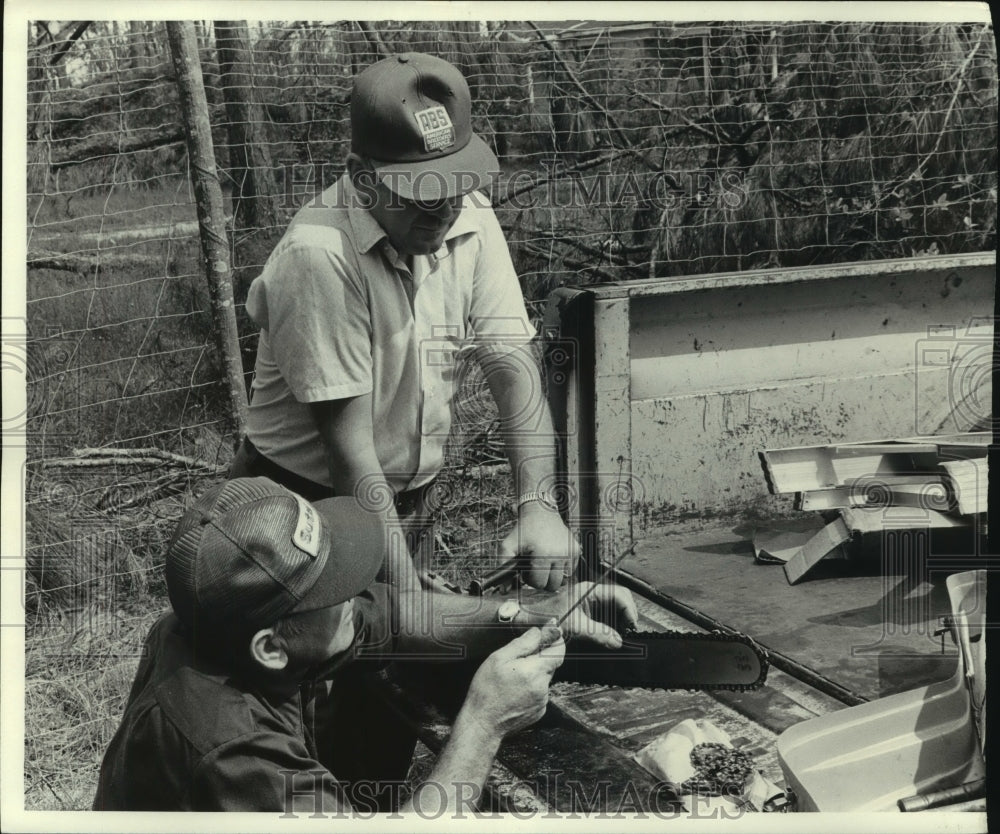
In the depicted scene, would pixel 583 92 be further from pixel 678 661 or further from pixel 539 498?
pixel 678 661

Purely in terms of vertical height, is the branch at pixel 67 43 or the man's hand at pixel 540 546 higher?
the branch at pixel 67 43

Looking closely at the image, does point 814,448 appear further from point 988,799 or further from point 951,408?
point 988,799

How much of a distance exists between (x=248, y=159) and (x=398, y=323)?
1.16 meters

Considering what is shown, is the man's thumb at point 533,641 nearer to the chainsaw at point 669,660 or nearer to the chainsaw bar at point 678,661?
the chainsaw at point 669,660

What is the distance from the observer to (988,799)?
254 cm

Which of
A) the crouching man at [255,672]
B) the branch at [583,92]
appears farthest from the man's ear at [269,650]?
the branch at [583,92]

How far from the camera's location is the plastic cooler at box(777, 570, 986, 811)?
261 centimetres

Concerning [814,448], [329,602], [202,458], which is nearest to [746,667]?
[814,448]

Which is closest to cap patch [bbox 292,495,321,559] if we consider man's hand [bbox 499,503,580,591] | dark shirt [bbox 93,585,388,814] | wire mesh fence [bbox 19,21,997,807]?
dark shirt [bbox 93,585,388,814]

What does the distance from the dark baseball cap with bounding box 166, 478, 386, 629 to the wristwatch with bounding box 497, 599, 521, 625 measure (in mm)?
624

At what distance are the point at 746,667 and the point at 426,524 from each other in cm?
94

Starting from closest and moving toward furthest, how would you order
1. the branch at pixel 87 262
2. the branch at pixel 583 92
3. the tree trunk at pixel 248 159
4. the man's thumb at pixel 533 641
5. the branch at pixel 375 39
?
the man's thumb at pixel 533 641 < the branch at pixel 87 262 < the branch at pixel 375 39 < the branch at pixel 583 92 < the tree trunk at pixel 248 159

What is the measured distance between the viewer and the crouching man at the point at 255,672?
1.93 meters

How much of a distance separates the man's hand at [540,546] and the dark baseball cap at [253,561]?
758 millimetres
